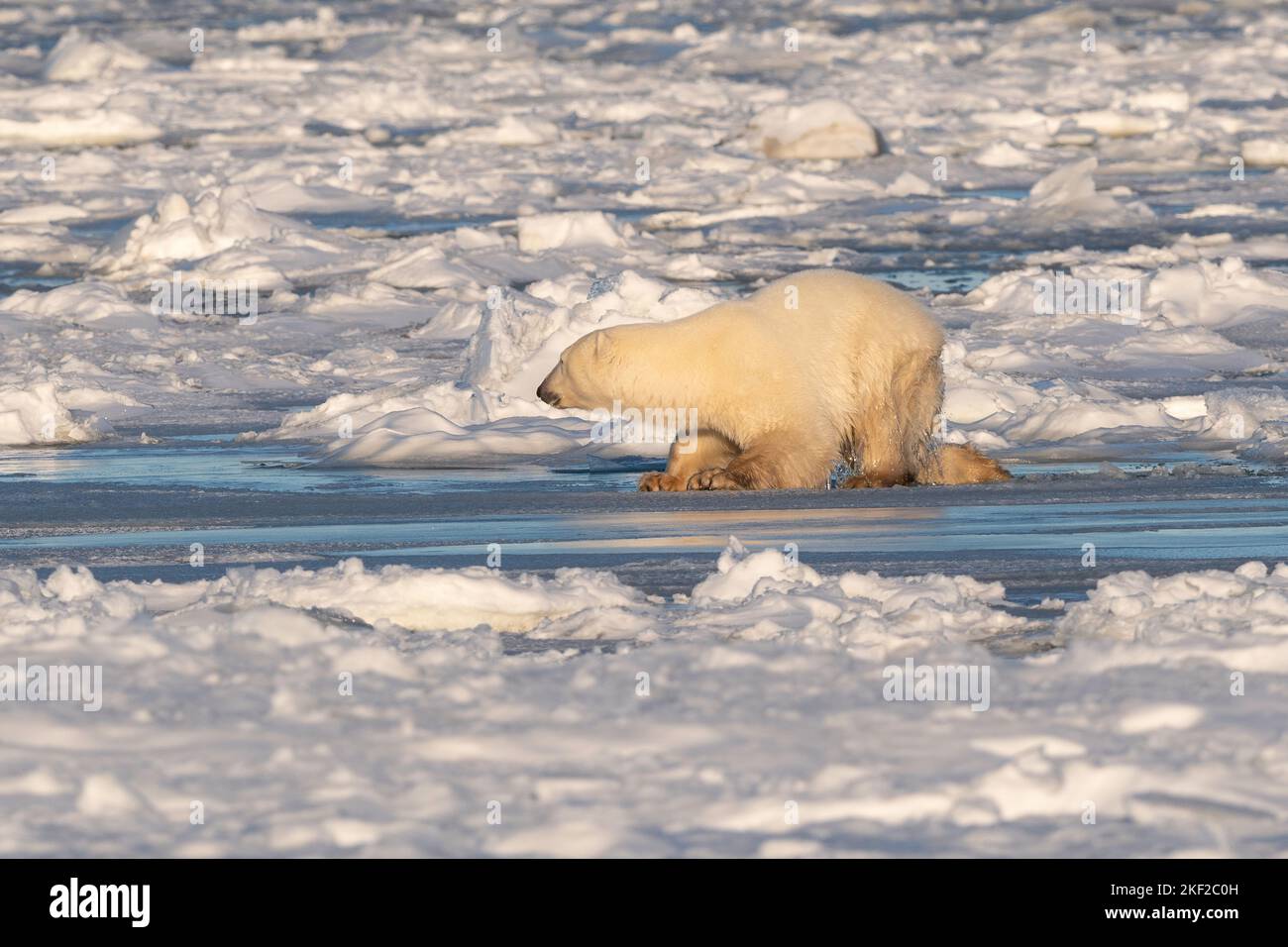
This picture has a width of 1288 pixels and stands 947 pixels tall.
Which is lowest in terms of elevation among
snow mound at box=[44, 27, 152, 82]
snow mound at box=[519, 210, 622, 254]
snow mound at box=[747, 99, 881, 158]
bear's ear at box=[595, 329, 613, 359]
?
bear's ear at box=[595, 329, 613, 359]

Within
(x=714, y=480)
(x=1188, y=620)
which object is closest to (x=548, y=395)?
(x=714, y=480)

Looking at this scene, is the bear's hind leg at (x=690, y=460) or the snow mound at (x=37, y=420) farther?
the snow mound at (x=37, y=420)

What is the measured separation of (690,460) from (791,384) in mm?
575

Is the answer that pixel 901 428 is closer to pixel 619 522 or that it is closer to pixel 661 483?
pixel 661 483

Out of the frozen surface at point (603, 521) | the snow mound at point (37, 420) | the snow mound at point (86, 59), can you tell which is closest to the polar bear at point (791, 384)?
the frozen surface at point (603, 521)

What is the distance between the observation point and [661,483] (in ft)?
28.8

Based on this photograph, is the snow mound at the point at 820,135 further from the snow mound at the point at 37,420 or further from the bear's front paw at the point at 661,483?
the bear's front paw at the point at 661,483

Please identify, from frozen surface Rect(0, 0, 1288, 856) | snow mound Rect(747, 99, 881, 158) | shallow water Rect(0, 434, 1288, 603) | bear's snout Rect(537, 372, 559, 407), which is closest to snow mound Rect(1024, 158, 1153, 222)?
frozen surface Rect(0, 0, 1288, 856)

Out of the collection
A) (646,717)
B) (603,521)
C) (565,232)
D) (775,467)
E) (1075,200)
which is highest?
(1075,200)

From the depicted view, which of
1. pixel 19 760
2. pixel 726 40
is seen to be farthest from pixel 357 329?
pixel 726 40

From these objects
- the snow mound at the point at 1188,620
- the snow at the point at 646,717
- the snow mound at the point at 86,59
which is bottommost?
the snow at the point at 646,717

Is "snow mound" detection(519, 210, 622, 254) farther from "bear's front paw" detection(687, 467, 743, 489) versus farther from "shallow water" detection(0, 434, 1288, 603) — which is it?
"bear's front paw" detection(687, 467, 743, 489)

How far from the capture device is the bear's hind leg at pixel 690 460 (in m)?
8.78

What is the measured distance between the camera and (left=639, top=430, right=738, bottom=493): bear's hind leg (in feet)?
28.8
